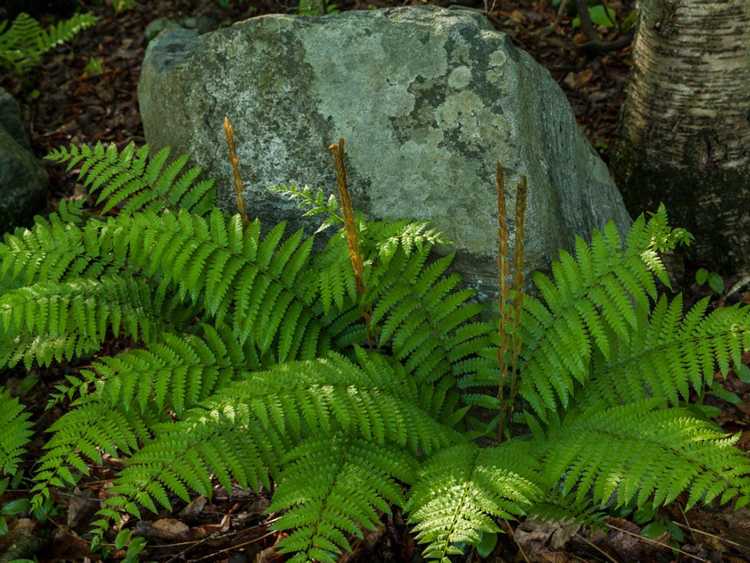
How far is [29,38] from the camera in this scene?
19.8ft

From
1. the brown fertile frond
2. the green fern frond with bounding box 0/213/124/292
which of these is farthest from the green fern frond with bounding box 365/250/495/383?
the green fern frond with bounding box 0/213/124/292

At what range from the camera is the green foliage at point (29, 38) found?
5.87m

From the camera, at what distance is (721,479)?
2439mm

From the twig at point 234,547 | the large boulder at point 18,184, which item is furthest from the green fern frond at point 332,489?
the large boulder at point 18,184

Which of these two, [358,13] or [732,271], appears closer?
[358,13]

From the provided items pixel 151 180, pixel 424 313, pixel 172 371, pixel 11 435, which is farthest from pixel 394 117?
pixel 11 435

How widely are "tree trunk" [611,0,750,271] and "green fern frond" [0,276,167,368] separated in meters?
2.51

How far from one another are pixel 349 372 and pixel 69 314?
1240 mm

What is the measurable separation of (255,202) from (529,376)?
1.41 m

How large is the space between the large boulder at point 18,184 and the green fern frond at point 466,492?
298 cm

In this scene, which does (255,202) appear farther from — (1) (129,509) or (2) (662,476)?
(2) (662,476)

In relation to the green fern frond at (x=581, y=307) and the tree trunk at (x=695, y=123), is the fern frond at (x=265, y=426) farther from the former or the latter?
the tree trunk at (x=695, y=123)

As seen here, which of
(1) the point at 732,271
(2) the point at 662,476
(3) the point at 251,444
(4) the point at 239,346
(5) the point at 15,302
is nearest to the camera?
(2) the point at 662,476

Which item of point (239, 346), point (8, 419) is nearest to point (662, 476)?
point (239, 346)
